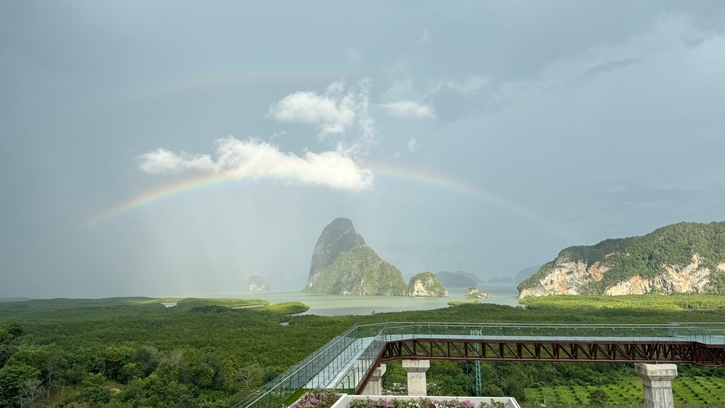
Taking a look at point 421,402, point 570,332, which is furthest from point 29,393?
point 570,332

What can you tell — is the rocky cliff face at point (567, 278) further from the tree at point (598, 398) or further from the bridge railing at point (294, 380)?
the bridge railing at point (294, 380)

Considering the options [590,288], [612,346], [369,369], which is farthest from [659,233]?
[369,369]

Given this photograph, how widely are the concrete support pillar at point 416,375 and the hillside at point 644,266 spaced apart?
14621cm

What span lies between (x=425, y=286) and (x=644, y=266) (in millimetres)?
83624

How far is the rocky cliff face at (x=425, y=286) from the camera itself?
194m

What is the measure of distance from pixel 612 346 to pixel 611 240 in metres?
167

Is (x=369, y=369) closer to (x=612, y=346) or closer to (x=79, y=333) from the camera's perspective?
(x=612, y=346)

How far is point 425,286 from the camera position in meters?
196

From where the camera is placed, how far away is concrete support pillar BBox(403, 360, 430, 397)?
26.5 m

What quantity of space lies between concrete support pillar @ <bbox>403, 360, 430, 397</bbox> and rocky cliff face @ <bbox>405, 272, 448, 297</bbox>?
16969 centimetres

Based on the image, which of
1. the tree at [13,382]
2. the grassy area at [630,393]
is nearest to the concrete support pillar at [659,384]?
the grassy area at [630,393]

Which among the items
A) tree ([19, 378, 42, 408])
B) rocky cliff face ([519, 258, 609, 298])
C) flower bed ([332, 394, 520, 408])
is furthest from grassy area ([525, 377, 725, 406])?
rocky cliff face ([519, 258, 609, 298])

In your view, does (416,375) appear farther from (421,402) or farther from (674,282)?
(674,282)

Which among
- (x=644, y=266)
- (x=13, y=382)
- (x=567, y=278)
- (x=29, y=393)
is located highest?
(x=644, y=266)
